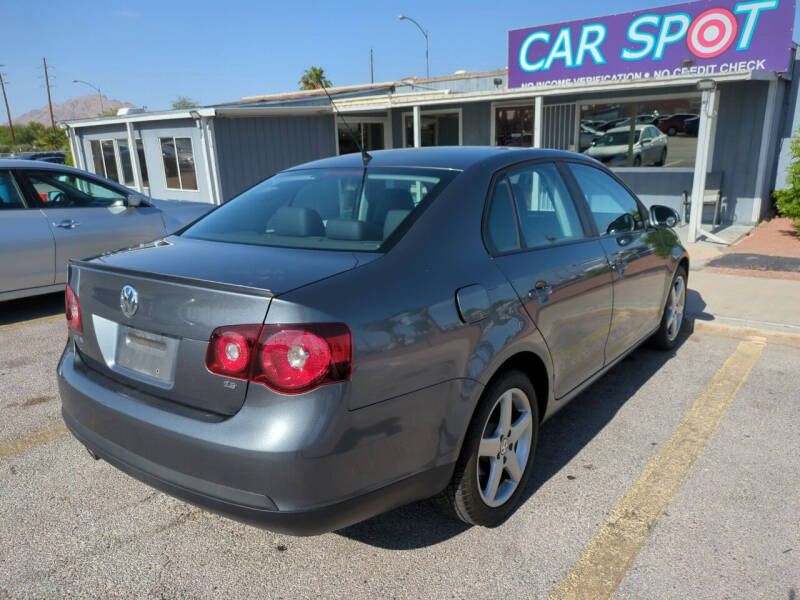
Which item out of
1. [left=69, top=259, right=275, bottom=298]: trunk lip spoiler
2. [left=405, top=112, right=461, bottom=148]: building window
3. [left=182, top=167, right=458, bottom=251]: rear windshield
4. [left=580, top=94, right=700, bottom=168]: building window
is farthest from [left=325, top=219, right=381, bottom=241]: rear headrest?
[left=405, top=112, right=461, bottom=148]: building window

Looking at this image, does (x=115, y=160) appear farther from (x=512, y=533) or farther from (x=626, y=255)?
(x=512, y=533)

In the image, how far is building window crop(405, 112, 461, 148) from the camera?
14.7m

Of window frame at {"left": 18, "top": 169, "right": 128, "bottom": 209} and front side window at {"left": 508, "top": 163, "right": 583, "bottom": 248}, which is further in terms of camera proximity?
window frame at {"left": 18, "top": 169, "right": 128, "bottom": 209}

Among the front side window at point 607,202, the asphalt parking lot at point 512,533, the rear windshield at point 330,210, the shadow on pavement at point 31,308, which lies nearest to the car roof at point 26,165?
the shadow on pavement at point 31,308

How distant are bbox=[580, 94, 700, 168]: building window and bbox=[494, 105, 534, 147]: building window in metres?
1.41

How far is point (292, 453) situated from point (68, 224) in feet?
17.7

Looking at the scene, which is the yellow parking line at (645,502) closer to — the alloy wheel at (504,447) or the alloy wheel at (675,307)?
the alloy wheel at (504,447)

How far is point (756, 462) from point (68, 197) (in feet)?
21.2

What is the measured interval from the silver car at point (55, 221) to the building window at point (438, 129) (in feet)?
30.7

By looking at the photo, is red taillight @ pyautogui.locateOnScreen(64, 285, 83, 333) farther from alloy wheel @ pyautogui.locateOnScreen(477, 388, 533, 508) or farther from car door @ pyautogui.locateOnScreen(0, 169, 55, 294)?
car door @ pyautogui.locateOnScreen(0, 169, 55, 294)

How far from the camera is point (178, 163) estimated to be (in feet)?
50.7

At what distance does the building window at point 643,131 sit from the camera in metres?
11.2

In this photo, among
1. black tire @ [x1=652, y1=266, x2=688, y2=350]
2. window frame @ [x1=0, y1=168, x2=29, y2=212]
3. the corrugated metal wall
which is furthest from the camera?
the corrugated metal wall

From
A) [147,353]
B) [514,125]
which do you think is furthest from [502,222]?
[514,125]
